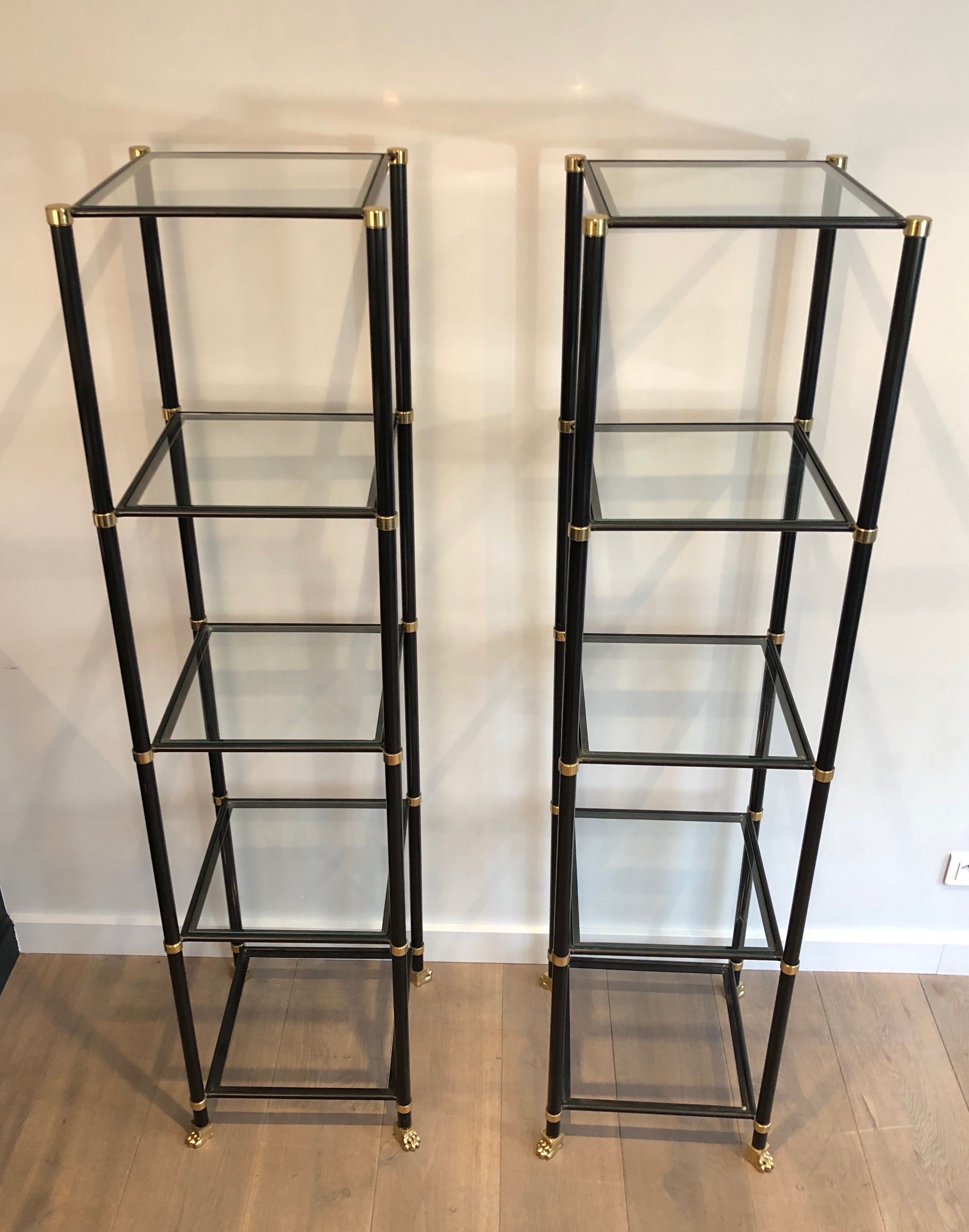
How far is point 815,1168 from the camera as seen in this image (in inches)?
73.7

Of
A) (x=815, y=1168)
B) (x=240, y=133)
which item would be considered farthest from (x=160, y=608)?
(x=815, y=1168)

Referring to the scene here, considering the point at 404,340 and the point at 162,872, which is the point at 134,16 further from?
the point at 162,872

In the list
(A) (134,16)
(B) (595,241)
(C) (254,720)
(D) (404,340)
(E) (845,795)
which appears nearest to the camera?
(B) (595,241)

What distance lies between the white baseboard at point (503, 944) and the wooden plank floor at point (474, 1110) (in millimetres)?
24

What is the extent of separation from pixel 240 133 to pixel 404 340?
1.17ft

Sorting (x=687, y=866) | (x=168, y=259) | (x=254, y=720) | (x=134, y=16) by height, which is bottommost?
(x=687, y=866)

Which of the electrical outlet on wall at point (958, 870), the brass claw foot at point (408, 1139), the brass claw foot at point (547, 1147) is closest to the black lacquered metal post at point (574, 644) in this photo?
the brass claw foot at point (547, 1147)

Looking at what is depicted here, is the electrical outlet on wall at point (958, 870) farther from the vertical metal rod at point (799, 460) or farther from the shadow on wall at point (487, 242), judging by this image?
the shadow on wall at point (487, 242)

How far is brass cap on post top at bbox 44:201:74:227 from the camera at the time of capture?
1250 mm

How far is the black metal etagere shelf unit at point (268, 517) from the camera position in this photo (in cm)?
134

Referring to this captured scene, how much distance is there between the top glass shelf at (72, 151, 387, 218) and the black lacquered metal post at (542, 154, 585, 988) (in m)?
0.26

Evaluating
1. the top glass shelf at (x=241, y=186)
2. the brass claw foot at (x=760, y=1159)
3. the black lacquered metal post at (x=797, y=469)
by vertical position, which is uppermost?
the top glass shelf at (x=241, y=186)

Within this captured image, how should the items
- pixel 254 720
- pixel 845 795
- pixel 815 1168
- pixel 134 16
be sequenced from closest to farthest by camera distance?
pixel 134 16, pixel 254 720, pixel 815 1168, pixel 845 795

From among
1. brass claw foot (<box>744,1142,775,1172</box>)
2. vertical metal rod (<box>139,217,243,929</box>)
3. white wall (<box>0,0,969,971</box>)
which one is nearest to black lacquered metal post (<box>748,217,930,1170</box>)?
brass claw foot (<box>744,1142,775,1172</box>)
